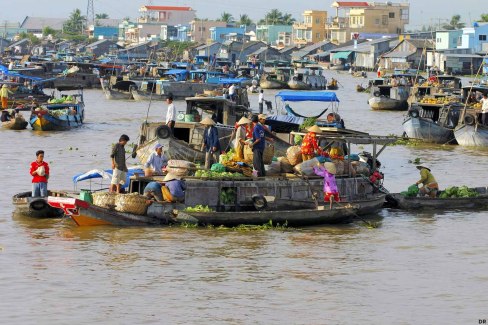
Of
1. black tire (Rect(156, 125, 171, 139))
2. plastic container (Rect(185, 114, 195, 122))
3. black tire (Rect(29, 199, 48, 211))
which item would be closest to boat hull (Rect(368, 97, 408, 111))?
plastic container (Rect(185, 114, 195, 122))

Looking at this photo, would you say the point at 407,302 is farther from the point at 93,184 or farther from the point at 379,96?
the point at 379,96

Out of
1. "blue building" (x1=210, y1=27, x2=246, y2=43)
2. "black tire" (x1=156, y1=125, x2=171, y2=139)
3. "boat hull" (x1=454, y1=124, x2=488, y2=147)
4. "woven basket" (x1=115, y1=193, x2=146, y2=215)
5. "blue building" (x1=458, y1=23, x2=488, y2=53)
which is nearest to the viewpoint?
"woven basket" (x1=115, y1=193, x2=146, y2=215)

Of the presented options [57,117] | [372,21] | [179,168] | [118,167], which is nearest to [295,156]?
[179,168]

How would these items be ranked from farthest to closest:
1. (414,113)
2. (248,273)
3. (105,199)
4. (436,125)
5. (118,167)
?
(414,113) < (436,125) < (118,167) < (105,199) < (248,273)

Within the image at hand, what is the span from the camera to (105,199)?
16.8 m

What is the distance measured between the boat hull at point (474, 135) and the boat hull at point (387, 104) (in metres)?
16.6

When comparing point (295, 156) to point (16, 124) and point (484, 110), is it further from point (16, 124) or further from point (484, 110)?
point (16, 124)

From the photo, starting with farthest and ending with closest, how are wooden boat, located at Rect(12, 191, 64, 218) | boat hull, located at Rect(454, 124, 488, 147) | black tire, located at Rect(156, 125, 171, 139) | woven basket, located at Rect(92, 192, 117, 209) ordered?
boat hull, located at Rect(454, 124, 488, 147) < black tire, located at Rect(156, 125, 171, 139) < wooden boat, located at Rect(12, 191, 64, 218) < woven basket, located at Rect(92, 192, 117, 209)

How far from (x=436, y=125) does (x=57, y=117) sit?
1210cm

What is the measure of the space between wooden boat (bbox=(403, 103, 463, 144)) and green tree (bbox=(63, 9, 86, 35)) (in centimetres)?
13280

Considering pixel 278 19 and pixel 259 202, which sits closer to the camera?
pixel 259 202

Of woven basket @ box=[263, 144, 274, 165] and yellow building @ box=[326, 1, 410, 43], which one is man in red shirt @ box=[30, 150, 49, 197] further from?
yellow building @ box=[326, 1, 410, 43]

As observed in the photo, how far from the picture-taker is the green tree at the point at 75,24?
164 metres

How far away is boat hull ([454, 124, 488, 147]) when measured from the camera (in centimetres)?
3075
